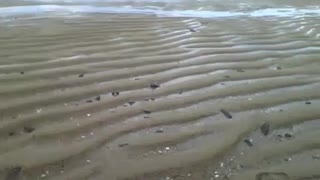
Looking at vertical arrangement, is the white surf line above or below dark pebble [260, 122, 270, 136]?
below

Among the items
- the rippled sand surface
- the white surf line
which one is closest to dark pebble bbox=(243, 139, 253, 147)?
the rippled sand surface

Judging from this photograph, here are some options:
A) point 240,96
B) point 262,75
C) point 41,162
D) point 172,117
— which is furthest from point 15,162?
point 262,75

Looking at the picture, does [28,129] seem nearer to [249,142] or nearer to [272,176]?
[249,142]

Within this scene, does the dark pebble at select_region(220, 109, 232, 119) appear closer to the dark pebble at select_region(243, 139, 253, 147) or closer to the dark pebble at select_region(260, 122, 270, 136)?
the dark pebble at select_region(260, 122, 270, 136)

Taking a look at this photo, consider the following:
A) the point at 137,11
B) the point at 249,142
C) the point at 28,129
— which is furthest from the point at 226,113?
the point at 137,11

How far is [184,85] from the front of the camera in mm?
3504

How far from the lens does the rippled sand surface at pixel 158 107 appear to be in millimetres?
2256

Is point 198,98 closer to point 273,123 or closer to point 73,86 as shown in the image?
point 273,123

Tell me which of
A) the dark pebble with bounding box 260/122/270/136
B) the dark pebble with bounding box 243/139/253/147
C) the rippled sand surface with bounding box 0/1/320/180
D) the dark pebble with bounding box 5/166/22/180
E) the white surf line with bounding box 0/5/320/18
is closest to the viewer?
the dark pebble with bounding box 5/166/22/180

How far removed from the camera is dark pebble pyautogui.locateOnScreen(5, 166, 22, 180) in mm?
2118

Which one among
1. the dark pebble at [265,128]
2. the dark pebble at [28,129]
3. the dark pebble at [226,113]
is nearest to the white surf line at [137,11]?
the dark pebble at [226,113]

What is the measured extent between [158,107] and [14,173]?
3.79 feet

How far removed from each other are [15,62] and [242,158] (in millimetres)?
2527

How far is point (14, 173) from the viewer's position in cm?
215
